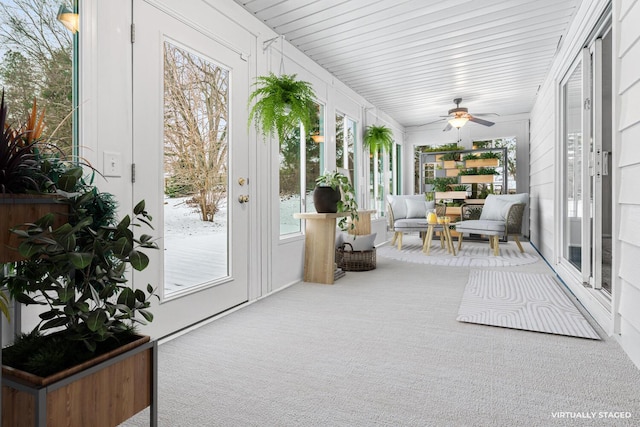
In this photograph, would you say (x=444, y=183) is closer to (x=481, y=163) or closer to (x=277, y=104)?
(x=481, y=163)

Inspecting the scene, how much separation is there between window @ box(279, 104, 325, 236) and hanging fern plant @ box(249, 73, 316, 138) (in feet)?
1.38

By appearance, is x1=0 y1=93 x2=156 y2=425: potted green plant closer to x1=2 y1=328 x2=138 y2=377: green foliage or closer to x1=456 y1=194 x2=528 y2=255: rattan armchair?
x1=2 y1=328 x2=138 y2=377: green foliage

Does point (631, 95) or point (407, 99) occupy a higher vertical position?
point (407, 99)

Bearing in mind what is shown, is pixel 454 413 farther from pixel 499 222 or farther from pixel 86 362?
pixel 499 222

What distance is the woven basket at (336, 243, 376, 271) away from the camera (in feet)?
13.7

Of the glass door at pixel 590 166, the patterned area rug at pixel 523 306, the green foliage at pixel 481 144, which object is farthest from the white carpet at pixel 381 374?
the green foliage at pixel 481 144

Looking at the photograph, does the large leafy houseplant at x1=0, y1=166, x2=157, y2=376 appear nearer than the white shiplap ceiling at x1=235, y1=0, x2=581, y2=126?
Yes

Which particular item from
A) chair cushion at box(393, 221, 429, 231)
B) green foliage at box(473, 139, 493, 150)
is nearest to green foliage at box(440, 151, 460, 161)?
green foliage at box(473, 139, 493, 150)

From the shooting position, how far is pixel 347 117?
5.03 m

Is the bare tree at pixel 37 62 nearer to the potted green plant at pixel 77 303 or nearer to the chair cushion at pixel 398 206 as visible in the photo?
the potted green plant at pixel 77 303

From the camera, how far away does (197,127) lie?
2.54m

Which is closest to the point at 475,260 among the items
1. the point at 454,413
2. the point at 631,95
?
the point at 631,95

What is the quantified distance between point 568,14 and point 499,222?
2.83 meters

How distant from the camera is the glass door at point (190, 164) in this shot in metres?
2.15
